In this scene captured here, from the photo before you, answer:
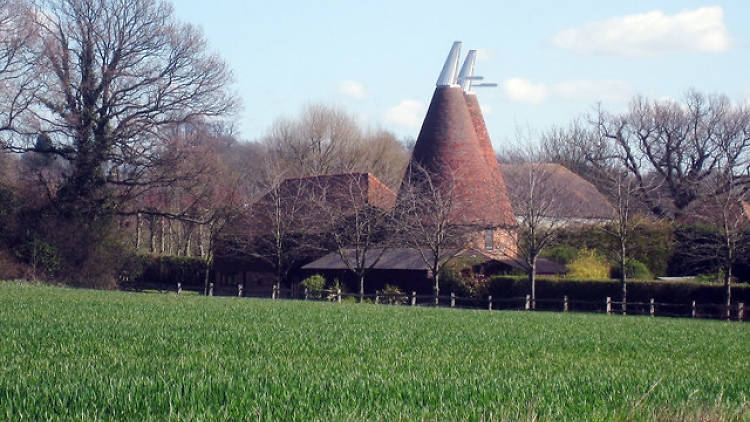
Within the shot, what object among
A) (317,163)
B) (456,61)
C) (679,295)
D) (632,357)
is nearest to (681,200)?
(456,61)

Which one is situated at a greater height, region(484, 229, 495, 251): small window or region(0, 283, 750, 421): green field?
region(484, 229, 495, 251): small window

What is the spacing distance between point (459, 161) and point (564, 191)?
363 inches

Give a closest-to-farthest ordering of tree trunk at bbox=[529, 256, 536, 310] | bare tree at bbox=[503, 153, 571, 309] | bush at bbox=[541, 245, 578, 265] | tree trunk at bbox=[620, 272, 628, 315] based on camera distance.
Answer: tree trunk at bbox=[620, 272, 628, 315] → tree trunk at bbox=[529, 256, 536, 310] → bare tree at bbox=[503, 153, 571, 309] → bush at bbox=[541, 245, 578, 265]

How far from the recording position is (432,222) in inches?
1471

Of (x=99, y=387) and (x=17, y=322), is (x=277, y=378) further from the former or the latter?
(x=17, y=322)

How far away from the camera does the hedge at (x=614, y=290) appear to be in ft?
95.8

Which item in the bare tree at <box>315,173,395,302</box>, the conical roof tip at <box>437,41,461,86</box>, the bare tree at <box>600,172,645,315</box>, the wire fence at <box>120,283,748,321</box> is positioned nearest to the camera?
the wire fence at <box>120,283,748,321</box>

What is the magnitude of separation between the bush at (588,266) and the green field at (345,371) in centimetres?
1942

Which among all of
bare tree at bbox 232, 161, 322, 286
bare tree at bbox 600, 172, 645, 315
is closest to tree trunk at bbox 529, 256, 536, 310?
bare tree at bbox 600, 172, 645, 315

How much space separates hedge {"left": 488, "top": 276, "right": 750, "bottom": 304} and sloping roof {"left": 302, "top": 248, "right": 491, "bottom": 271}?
292 centimetres

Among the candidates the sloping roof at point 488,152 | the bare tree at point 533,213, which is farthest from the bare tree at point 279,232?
the bare tree at point 533,213

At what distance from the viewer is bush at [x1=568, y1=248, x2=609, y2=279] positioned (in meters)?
35.8

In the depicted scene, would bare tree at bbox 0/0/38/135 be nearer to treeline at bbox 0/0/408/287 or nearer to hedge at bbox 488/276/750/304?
treeline at bbox 0/0/408/287

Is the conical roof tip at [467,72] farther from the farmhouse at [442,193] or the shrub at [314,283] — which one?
A: the shrub at [314,283]
